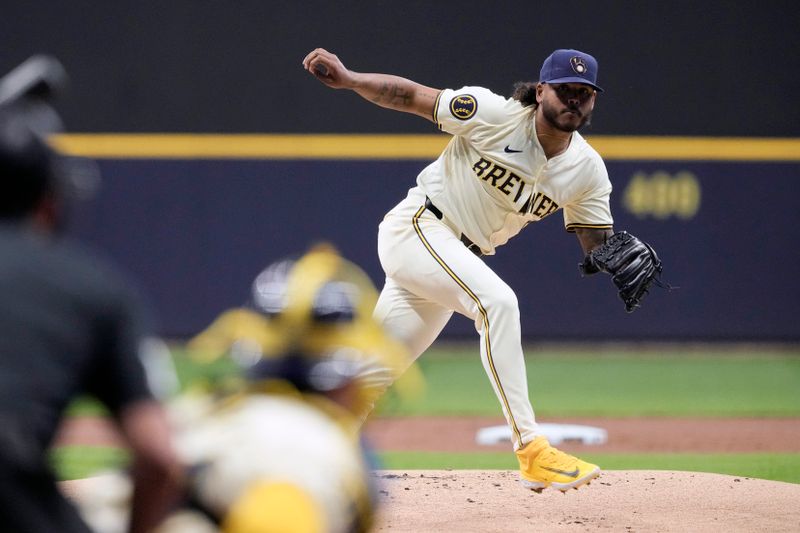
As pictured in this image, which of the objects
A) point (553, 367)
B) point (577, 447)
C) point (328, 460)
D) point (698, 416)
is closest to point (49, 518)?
point (328, 460)

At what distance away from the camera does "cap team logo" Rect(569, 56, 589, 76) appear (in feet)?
15.8

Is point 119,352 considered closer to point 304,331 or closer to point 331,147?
point 304,331

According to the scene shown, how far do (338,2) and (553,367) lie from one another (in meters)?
4.13

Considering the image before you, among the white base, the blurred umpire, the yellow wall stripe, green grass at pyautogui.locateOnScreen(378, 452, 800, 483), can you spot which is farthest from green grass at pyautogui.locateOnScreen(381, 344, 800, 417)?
the blurred umpire

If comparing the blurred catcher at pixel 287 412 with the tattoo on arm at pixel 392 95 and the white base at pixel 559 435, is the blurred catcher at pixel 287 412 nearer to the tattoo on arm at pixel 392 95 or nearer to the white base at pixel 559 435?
the tattoo on arm at pixel 392 95

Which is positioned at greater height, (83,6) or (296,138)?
(83,6)

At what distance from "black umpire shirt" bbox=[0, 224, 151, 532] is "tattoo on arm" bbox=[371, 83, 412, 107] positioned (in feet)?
10.4

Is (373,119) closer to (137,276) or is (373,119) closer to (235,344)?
(137,276)

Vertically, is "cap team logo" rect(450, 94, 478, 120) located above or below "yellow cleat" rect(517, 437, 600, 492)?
above

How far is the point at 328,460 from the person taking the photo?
194 cm

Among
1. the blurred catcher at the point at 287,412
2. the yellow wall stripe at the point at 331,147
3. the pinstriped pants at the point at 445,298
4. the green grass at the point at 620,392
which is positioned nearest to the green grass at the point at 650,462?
the green grass at the point at 620,392

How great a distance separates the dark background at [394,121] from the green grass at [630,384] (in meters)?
0.32

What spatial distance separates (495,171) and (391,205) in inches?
256

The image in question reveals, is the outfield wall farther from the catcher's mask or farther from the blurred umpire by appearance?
the blurred umpire
